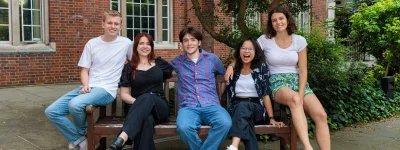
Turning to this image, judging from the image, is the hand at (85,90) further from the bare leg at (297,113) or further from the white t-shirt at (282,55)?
the bare leg at (297,113)

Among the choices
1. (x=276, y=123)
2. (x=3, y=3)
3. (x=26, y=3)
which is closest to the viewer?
(x=276, y=123)

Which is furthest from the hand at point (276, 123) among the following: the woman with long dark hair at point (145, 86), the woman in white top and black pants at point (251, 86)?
the woman with long dark hair at point (145, 86)

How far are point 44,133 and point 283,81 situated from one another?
2.97m

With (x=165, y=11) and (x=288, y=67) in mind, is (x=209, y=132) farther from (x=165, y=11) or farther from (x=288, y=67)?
(x=165, y=11)

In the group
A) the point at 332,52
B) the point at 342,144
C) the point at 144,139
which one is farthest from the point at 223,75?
the point at 332,52

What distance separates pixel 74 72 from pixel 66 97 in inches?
287

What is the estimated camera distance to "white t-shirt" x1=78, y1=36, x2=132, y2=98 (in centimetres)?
496

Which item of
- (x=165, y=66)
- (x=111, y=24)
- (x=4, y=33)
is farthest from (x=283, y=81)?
(x=4, y=33)

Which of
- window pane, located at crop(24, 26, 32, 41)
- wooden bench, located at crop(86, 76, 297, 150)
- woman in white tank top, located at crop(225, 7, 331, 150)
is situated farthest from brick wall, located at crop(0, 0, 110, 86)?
woman in white tank top, located at crop(225, 7, 331, 150)

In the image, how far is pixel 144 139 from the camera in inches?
177

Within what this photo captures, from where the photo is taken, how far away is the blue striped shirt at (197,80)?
486 centimetres

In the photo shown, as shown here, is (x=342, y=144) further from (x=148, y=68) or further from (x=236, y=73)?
(x=148, y=68)

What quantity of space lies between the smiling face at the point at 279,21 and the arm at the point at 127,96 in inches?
63.1

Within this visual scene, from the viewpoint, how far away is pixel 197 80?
4.93 meters
